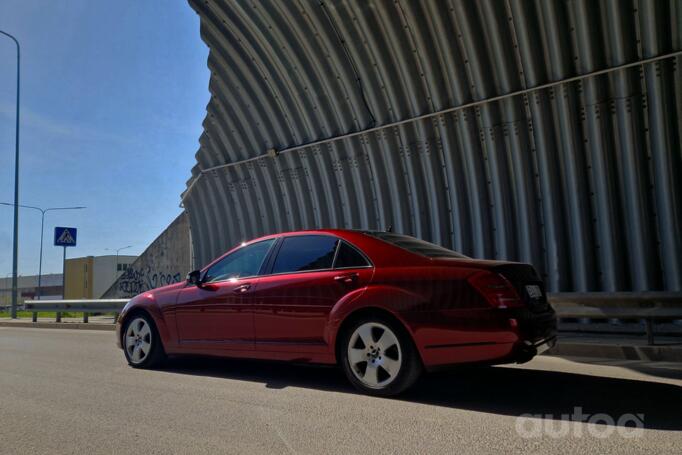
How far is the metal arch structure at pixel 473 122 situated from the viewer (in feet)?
25.5

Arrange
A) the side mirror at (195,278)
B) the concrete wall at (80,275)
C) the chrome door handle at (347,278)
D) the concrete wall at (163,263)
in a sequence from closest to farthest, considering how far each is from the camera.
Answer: the chrome door handle at (347,278), the side mirror at (195,278), the concrete wall at (163,263), the concrete wall at (80,275)

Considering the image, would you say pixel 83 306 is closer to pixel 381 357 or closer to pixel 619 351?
pixel 381 357

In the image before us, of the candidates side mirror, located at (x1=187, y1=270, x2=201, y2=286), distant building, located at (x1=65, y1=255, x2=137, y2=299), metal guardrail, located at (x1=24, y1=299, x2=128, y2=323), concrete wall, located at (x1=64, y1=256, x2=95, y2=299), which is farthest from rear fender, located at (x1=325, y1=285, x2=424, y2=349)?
distant building, located at (x1=65, y1=255, x2=137, y2=299)

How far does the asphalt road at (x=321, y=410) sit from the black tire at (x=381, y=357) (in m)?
0.12

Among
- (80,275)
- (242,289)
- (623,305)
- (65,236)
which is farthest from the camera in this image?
(80,275)

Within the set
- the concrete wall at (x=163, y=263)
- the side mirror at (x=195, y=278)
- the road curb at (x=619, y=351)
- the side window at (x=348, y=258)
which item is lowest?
the road curb at (x=619, y=351)

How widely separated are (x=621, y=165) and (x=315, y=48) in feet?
18.7

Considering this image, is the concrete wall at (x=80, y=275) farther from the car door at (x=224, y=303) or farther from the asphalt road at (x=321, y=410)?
the asphalt road at (x=321, y=410)

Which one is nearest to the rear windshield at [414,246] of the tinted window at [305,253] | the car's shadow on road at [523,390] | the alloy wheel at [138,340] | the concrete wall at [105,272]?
the tinted window at [305,253]

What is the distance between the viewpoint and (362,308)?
4.51 metres

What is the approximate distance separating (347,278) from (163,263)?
13.3 m

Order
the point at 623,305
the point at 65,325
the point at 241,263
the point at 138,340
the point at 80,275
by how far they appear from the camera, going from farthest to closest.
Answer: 1. the point at 80,275
2. the point at 65,325
3. the point at 623,305
4. the point at 138,340
5. the point at 241,263

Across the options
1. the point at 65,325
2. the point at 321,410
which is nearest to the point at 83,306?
the point at 65,325

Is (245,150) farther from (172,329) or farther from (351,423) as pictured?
(351,423)
